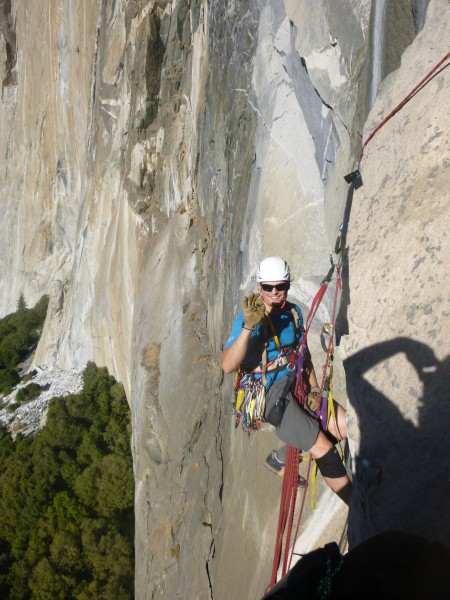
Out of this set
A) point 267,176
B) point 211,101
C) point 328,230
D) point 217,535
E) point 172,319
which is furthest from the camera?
point 172,319

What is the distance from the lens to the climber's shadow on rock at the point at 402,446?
1.75 meters

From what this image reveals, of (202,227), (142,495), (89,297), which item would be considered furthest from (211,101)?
(89,297)

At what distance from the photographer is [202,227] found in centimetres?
866

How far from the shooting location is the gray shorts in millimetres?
2951

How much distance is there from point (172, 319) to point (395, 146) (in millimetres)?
7395

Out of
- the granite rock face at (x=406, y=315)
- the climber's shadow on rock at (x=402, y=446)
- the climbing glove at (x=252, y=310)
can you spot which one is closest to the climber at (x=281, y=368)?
the climbing glove at (x=252, y=310)

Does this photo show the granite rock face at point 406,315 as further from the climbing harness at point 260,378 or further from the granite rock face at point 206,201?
the climbing harness at point 260,378

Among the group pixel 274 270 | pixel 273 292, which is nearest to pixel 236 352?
pixel 273 292

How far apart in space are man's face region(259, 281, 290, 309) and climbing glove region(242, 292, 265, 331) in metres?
0.23

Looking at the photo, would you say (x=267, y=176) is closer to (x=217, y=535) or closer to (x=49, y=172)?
(x=217, y=535)

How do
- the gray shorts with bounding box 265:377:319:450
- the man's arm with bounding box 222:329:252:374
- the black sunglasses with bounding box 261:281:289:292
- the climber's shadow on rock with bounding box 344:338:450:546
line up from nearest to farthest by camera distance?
the climber's shadow on rock with bounding box 344:338:450:546, the man's arm with bounding box 222:329:252:374, the black sunglasses with bounding box 261:281:289:292, the gray shorts with bounding box 265:377:319:450

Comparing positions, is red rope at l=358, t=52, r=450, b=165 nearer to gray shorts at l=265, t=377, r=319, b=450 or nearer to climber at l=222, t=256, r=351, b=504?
climber at l=222, t=256, r=351, b=504

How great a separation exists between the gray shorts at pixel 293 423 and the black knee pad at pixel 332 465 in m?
0.12

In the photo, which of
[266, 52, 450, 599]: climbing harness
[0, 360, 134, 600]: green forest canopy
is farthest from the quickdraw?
[0, 360, 134, 600]: green forest canopy
